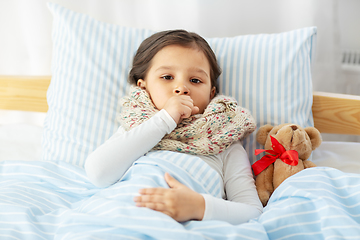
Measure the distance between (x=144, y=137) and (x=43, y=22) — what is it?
109 centimetres

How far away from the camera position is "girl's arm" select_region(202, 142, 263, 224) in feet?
2.47

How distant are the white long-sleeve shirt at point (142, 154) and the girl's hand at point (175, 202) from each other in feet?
0.34

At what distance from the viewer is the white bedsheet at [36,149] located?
44.9 inches

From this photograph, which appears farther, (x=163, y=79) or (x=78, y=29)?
(x=78, y=29)

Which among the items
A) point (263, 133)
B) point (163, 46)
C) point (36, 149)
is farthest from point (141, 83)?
point (36, 149)

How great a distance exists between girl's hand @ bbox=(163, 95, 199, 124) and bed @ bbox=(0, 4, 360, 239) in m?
0.15

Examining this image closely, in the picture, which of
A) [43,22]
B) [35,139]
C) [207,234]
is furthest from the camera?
[43,22]

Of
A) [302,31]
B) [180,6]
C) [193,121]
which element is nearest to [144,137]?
[193,121]

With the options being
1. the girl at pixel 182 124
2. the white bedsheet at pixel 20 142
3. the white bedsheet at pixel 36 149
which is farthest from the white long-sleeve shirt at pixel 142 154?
the white bedsheet at pixel 20 142

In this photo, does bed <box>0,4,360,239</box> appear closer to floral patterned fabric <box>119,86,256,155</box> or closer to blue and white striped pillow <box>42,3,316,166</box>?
blue and white striped pillow <box>42,3,316,166</box>

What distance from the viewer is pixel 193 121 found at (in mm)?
972

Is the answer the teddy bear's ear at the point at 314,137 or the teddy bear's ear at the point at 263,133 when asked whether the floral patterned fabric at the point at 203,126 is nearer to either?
the teddy bear's ear at the point at 263,133

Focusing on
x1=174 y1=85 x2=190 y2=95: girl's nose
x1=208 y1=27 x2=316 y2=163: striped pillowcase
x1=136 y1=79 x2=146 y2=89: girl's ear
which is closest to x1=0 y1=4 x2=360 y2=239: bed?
x1=208 y1=27 x2=316 y2=163: striped pillowcase

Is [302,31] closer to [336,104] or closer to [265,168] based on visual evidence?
[336,104]
